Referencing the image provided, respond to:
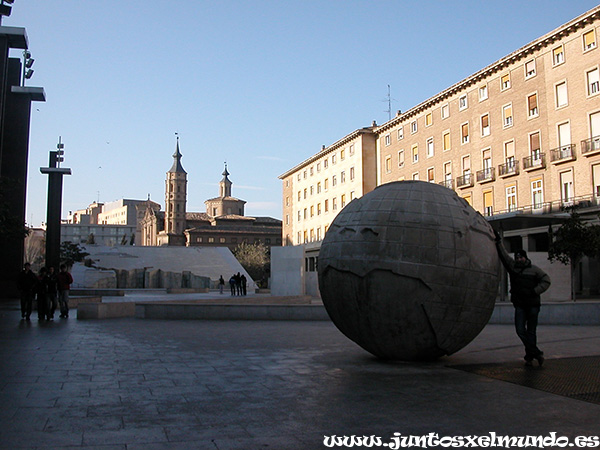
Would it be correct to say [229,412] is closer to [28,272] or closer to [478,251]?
[478,251]

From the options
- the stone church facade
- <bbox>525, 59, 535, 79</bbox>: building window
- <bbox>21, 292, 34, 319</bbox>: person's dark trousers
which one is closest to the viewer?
<bbox>21, 292, 34, 319</bbox>: person's dark trousers

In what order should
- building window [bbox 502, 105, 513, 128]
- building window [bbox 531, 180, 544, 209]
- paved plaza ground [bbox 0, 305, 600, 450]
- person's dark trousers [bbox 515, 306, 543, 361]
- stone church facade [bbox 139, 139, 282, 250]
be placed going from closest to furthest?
paved plaza ground [bbox 0, 305, 600, 450] → person's dark trousers [bbox 515, 306, 543, 361] → building window [bbox 531, 180, 544, 209] → building window [bbox 502, 105, 513, 128] → stone church facade [bbox 139, 139, 282, 250]

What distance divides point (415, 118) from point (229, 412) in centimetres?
4959

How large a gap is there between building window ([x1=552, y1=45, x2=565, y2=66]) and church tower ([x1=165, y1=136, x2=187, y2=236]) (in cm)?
11858

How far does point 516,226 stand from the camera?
2931 cm

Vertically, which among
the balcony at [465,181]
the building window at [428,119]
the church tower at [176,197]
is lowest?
the balcony at [465,181]

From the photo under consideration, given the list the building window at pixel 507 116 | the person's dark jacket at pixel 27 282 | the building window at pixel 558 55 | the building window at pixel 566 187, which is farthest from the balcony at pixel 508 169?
the person's dark jacket at pixel 27 282

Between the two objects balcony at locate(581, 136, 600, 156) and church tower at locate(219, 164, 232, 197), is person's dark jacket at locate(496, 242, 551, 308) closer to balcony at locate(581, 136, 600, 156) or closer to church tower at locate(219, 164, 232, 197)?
balcony at locate(581, 136, 600, 156)

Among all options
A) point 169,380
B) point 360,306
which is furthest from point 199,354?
point 360,306

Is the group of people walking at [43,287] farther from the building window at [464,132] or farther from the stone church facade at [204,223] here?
the stone church facade at [204,223]

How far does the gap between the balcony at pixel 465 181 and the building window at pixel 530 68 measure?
8.31m

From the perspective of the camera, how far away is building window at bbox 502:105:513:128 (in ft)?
133


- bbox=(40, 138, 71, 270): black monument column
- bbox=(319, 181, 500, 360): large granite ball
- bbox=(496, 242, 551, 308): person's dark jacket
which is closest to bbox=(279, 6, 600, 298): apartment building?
bbox=(40, 138, 71, 270): black monument column

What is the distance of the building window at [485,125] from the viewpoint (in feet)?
140
